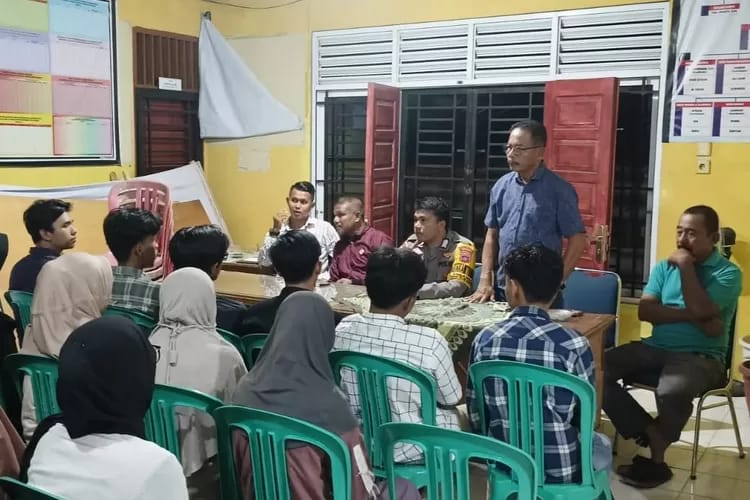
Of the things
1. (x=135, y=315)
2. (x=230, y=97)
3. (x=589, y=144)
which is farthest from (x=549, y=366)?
(x=230, y=97)

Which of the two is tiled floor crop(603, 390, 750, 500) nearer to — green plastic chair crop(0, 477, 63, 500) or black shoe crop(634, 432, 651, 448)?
black shoe crop(634, 432, 651, 448)

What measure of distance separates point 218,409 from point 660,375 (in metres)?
2.21

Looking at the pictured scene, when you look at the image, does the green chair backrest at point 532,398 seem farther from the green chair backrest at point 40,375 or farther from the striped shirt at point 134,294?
the striped shirt at point 134,294

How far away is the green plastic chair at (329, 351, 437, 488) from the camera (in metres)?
2.05

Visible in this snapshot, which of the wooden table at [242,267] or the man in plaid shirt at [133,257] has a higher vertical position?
the man in plaid shirt at [133,257]

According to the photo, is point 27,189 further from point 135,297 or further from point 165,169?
point 135,297

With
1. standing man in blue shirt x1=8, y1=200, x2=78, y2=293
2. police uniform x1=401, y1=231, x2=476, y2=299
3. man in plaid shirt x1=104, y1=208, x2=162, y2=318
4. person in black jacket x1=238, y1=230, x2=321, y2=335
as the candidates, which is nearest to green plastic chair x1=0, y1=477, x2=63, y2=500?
person in black jacket x1=238, y1=230, x2=321, y2=335

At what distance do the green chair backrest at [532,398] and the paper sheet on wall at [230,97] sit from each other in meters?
4.41

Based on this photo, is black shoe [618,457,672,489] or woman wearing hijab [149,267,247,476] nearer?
woman wearing hijab [149,267,247,476]

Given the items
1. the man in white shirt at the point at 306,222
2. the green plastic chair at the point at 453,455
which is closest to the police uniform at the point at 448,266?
the man in white shirt at the point at 306,222

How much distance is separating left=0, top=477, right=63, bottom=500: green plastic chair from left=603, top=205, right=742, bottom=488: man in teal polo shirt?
2.51m

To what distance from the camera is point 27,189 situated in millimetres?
4965

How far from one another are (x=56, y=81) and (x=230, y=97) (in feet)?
4.97

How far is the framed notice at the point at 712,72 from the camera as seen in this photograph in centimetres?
436
